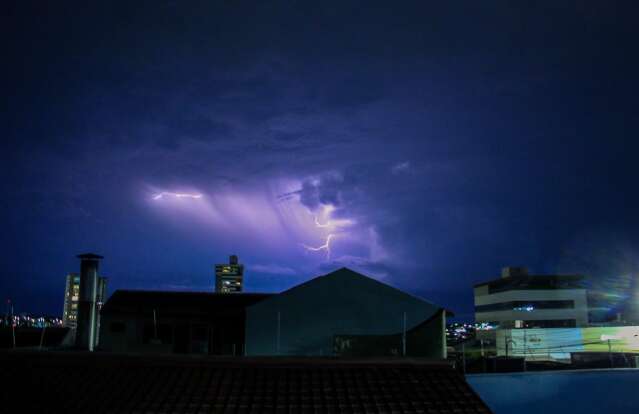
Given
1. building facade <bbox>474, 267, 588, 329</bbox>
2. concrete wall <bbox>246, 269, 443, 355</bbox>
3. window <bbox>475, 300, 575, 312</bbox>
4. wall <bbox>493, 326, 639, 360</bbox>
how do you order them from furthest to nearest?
window <bbox>475, 300, 575, 312</bbox>, building facade <bbox>474, 267, 588, 329</bbox>, wall <bbox>493, 326, 639, 360</bbox>, concrete wall <bbox>246, 269, 443, 355</bbox>

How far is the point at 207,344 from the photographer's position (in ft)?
93.2

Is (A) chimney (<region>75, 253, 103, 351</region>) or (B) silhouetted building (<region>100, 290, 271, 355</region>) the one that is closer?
(A) chimney (<region>75, 253, 103, 351</region>)

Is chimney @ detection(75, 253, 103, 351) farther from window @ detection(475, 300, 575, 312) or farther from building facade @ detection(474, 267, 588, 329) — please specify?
window @ detection(475, 300, 575, 312)

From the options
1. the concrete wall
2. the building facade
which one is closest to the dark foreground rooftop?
the concrete wall

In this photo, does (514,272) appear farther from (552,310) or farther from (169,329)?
(169,329)

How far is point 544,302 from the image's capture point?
72.3 meters

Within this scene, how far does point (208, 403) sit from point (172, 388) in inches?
37.0

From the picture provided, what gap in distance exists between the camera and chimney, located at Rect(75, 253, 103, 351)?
26.1m

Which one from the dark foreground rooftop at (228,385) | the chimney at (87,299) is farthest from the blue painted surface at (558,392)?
the chimney at (87,299)

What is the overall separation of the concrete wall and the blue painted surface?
5.19 metres

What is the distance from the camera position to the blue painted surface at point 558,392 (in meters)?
17.1

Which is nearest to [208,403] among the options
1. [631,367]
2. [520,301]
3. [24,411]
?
[24,411]

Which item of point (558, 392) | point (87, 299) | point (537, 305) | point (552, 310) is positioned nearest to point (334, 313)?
point (558, 392)

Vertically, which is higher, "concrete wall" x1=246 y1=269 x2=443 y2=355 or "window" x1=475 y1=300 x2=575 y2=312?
"window" x1=475 y1=300 x2=575 y2=312
